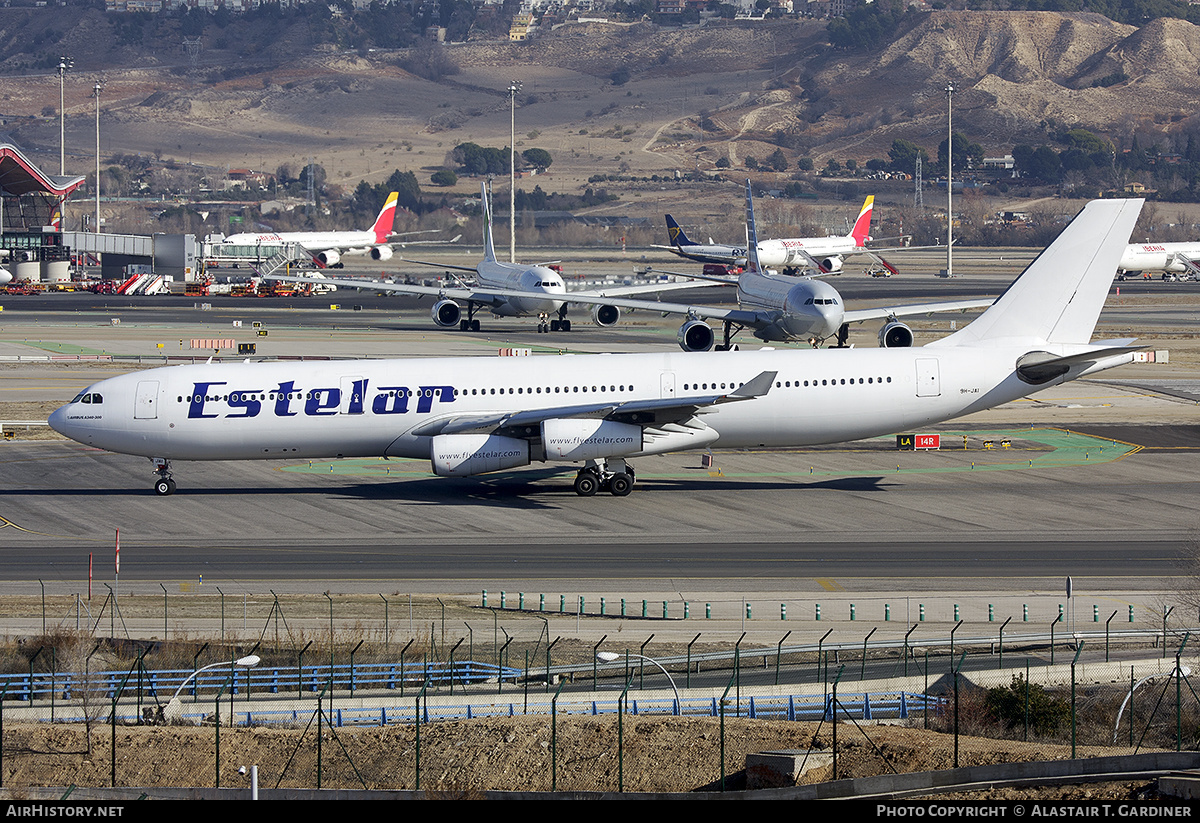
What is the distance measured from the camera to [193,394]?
168ft

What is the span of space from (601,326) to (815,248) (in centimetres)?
8144

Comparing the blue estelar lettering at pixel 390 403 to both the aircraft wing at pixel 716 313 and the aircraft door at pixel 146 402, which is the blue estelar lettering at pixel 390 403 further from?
the aircraft wing at pixel 716 313

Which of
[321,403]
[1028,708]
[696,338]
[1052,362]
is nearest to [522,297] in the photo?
[696,338]

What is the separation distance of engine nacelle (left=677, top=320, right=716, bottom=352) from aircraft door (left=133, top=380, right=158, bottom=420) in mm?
36515

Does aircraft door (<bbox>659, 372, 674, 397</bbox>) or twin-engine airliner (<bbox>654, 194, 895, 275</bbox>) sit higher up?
twin-engine airliner (<bbox>654, 194, 895, 275</bbox>)

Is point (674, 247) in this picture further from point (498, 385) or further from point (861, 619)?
point (861, 619)

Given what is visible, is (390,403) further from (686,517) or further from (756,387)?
(756,387)

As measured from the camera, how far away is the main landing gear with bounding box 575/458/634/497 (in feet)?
170

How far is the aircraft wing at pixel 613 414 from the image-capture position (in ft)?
163

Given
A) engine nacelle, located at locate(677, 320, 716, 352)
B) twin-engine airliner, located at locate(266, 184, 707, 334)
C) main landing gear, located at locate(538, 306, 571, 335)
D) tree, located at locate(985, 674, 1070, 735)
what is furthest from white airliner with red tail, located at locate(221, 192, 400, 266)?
tree, located at locate(985, 674, 1070, 735)

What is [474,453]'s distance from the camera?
163 ft

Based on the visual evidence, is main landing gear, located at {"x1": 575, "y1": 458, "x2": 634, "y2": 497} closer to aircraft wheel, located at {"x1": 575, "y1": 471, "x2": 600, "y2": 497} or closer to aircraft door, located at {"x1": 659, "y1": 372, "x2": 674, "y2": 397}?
aircraft wheel, located at {"x1": 575, "y1": 471, "x2": 600, "y2": 497}

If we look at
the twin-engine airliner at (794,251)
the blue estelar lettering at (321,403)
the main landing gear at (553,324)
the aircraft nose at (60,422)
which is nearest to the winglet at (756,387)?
the blue estelar lettering at (321,403)

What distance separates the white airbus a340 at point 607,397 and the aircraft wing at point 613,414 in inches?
2.9
